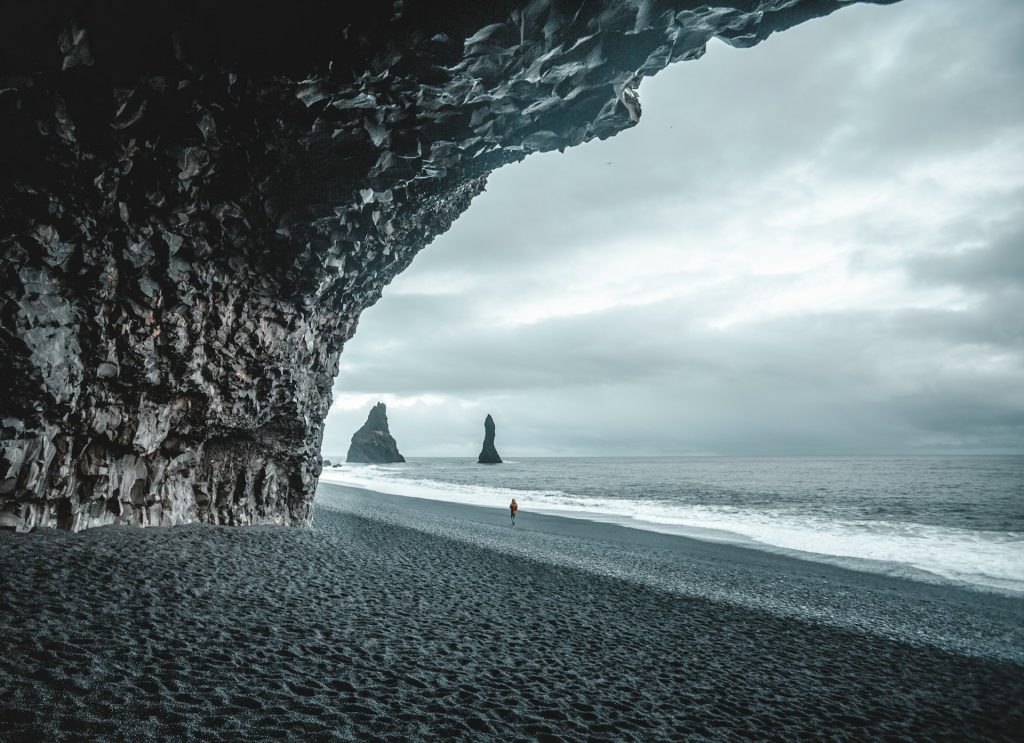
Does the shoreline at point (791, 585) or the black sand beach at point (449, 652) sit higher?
the black sand beach at point (449, 652)

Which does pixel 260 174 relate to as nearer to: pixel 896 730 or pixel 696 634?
pixel 696 634

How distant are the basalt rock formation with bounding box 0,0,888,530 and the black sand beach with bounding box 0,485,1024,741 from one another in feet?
9.25

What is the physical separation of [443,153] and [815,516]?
123ft

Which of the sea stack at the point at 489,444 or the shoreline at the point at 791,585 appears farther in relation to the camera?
the sea stack at the point at 489,444

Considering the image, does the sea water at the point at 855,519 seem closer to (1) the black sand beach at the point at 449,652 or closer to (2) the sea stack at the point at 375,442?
(1) the black sand beach at the point at 449,652

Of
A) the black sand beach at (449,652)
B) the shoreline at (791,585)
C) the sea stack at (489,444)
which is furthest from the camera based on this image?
the sea stack at (489,444)

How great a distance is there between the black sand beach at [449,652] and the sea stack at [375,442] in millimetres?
151105

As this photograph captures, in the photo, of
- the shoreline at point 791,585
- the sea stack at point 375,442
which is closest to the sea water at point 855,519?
the shoreline at point 791,585

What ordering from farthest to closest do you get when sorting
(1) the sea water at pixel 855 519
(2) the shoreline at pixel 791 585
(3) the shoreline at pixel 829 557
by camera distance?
1. (1) the sea water at pixel 855 519
2. (3) the shoreline at pixel 829 557
3. (2) the shoreline at pixel 791 585

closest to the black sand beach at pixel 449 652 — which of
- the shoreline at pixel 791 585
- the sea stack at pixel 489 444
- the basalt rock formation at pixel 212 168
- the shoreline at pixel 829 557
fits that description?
the shoreline at pixel 791 585

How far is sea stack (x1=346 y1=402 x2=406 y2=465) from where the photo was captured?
161250 millimetres

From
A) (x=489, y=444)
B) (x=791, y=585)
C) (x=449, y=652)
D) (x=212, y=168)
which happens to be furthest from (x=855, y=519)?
(x=489, y=444)

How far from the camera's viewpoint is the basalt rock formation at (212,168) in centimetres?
934

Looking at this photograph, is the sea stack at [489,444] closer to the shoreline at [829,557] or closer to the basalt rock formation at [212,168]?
the shoreline at [829,557]
